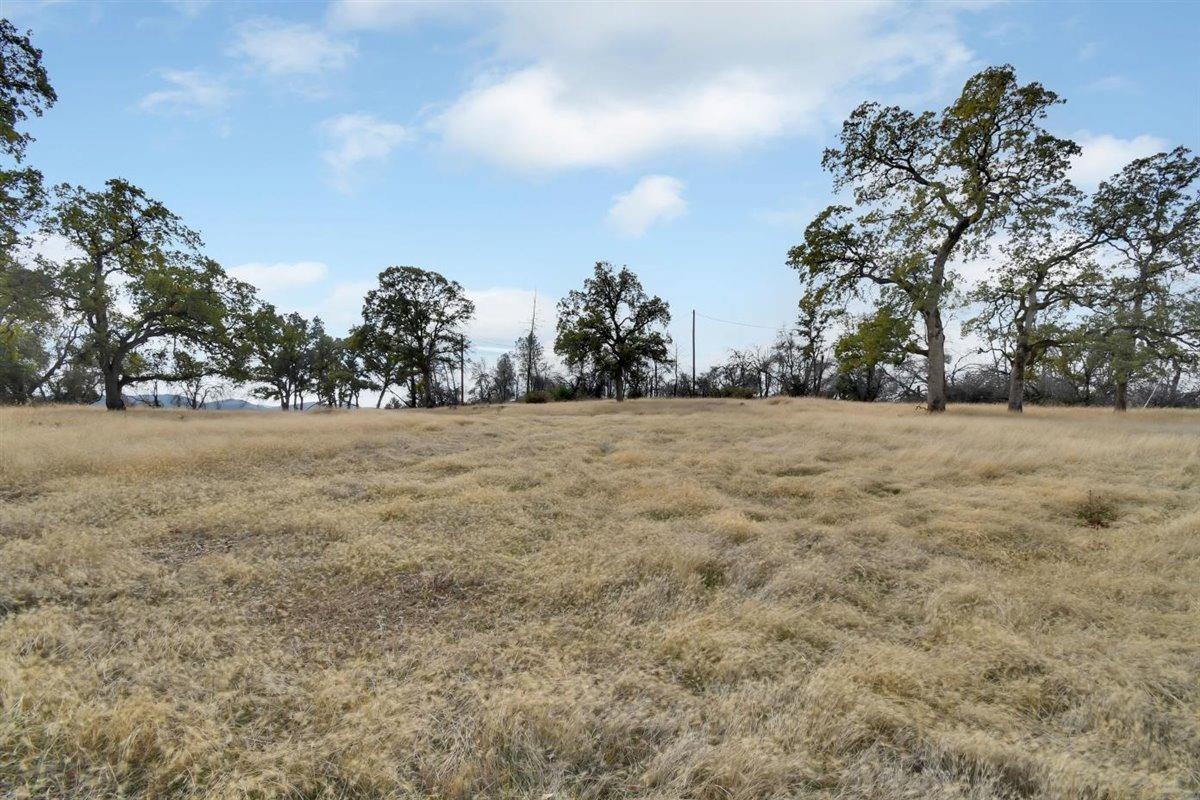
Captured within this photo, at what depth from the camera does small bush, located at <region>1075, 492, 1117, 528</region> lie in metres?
6.53

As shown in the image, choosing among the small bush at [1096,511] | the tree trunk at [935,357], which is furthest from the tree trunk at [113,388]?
the tree trunk at [935,357]

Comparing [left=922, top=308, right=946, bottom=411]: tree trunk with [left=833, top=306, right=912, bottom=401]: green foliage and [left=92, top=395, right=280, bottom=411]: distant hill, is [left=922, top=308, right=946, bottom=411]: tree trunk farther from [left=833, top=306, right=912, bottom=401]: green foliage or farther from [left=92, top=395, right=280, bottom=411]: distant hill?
[left=92, top=395, right=280, bottom=411]: distant hill

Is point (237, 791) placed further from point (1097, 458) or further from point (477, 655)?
point (1097, 458)

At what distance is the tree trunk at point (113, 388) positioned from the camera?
23.0 metres

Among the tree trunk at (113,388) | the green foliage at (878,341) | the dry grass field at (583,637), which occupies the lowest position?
the dry grass field at (583,637)

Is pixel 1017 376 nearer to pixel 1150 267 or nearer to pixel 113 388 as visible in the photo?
pixel 1150 267

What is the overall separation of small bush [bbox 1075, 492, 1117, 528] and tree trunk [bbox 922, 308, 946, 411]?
16991 millimetres

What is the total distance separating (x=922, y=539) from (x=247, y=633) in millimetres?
6570

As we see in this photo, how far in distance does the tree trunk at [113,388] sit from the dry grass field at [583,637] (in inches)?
791

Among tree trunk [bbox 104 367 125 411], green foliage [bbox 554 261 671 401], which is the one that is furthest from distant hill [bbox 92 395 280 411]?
green foliage [bbox 554 261 671 401]

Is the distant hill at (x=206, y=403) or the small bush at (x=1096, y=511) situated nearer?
the small bush at (x=1096, y=511)

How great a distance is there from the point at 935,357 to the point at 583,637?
79.1ft

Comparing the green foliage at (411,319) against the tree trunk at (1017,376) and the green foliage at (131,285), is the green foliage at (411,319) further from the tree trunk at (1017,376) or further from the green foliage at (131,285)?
the tree trunk at (1017,376)

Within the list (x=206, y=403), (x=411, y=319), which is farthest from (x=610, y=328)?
(x=206, y=403)
